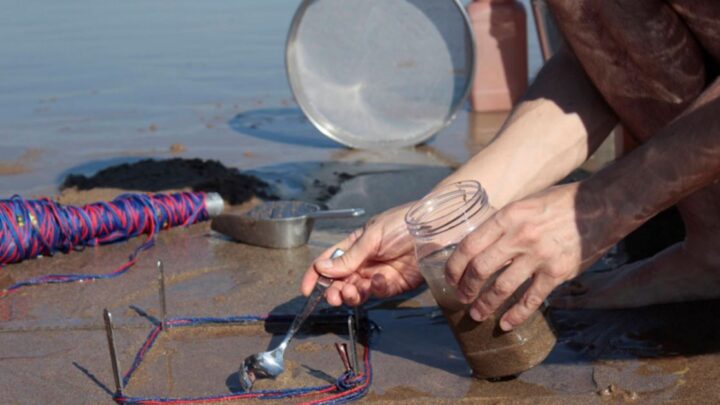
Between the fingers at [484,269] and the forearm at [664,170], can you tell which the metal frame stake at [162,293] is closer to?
the fingers at [484,269]

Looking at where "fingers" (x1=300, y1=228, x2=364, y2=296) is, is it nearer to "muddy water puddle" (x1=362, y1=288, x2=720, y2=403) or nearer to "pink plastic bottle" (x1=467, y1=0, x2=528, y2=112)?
"muddy water puddle" (x1=362, y1=288, x2=720, y2=403)

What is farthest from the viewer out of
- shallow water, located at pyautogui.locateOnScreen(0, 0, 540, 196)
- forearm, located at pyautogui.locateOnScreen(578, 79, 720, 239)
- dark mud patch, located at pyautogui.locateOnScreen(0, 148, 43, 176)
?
shallow water, located at pyautogui.locateOnScreen(0, 0, 540, 196)

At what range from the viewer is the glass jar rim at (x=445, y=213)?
203 cm

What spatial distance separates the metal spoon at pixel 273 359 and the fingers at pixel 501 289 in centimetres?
43

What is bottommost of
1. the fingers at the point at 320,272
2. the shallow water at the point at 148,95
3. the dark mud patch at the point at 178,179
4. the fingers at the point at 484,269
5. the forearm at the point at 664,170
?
the shallow water at the point at 148,95

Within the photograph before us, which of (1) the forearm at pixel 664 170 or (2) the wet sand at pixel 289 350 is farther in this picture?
(2) the wet sand at pixel 289 350

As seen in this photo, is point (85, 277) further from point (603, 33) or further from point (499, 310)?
point (603, 33)

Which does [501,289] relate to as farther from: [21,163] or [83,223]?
[21,163]

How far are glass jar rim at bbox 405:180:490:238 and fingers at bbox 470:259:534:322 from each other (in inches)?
5.8

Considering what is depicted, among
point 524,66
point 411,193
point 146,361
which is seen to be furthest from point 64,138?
point 146,361

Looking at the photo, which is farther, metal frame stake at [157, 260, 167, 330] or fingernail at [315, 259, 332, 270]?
metal frame stake at [157, 260, 167, 330]

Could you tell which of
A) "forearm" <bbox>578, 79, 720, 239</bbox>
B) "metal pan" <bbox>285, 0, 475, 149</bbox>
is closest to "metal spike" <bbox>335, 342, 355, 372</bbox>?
"forearm" <bbox>578, 79, 720, 239</bbox>

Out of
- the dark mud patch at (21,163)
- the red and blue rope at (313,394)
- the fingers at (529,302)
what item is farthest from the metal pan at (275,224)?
the dark mud patch at (21,163)

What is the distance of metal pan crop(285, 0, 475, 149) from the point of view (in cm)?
424
